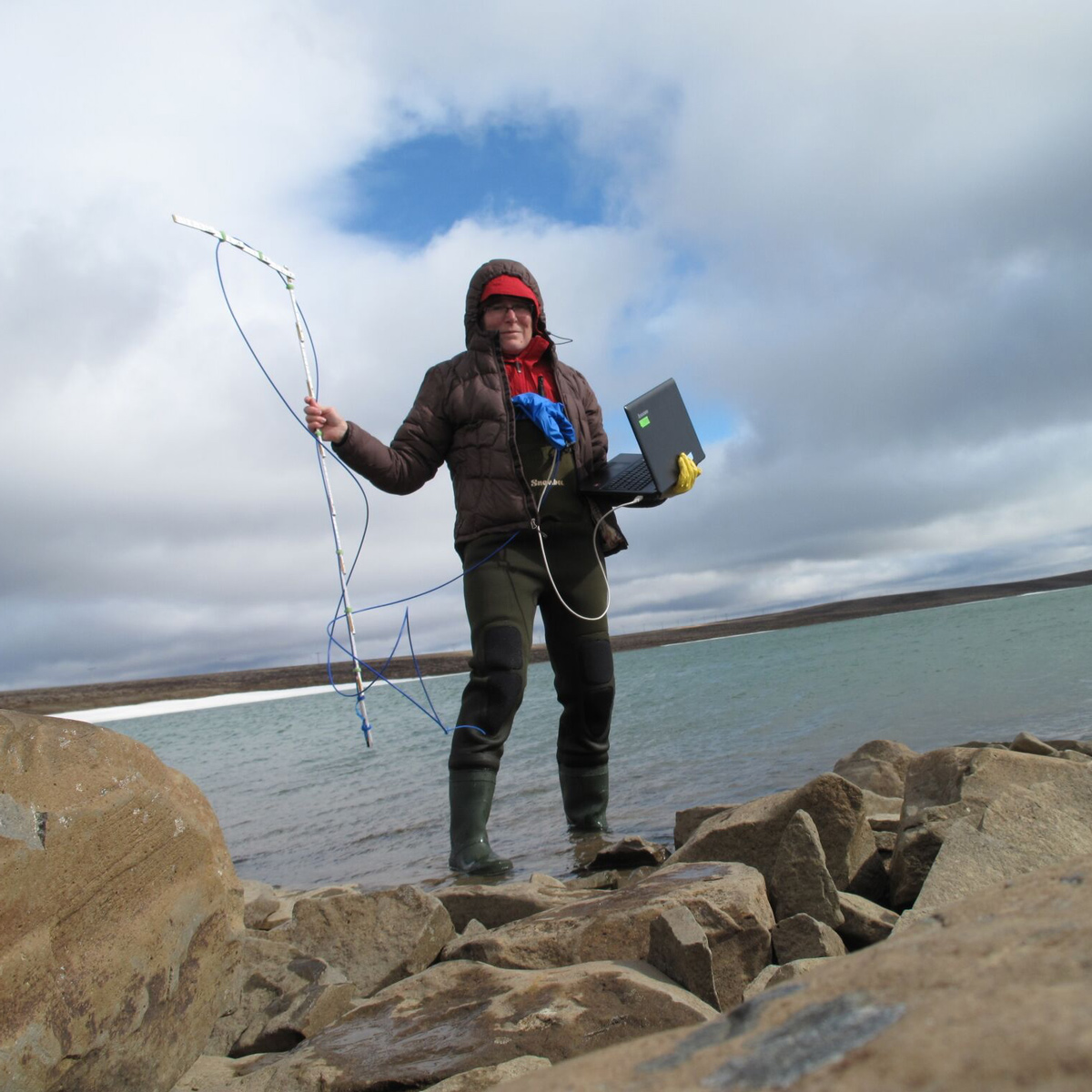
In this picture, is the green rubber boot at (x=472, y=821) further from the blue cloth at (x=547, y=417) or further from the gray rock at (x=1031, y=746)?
the gray rock at (x=1031, y=746)

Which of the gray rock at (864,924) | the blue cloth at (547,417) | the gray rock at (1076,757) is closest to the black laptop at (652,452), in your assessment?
the blue cloth at (547,417)

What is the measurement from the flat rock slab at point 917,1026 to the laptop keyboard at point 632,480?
11.7ft

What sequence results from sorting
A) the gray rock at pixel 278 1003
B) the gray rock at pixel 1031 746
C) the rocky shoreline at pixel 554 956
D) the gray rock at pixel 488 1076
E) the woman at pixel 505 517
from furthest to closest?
the gray rock at pixel 1031 746 < the woman at pixel 505 517 < the gray rock at pixel 278 1003 < the gray rock at pixel 488 1076 < the rocky shoreline at pixel 554 956

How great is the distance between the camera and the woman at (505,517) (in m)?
4.27

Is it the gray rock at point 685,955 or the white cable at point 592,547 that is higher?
the white cable at point 592,547

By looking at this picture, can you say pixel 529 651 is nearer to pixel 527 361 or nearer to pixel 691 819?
pixel 691 819

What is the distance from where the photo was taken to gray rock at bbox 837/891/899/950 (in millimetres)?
2691

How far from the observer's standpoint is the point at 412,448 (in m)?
4.51

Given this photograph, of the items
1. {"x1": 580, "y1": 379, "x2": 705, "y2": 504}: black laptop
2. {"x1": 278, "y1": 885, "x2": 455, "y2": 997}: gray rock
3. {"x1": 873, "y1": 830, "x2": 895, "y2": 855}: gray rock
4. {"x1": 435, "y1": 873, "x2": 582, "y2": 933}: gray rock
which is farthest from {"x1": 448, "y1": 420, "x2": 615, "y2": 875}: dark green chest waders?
{"x1": 873, "y1": 830, "x2": 895, "y2": 855}: gray rock

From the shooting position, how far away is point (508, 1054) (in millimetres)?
1855

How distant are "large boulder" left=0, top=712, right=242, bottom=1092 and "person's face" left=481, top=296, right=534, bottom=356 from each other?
9.35 ft

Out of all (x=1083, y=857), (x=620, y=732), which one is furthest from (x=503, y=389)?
(x=620, y=732)

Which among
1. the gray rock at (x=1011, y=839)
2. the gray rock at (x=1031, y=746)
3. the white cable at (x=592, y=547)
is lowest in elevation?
the gray rock at (x=1031, y=746)

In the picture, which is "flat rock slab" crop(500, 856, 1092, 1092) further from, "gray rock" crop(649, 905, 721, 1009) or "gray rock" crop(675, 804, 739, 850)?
"gray rock" crop(675, 804, 739, 850)
